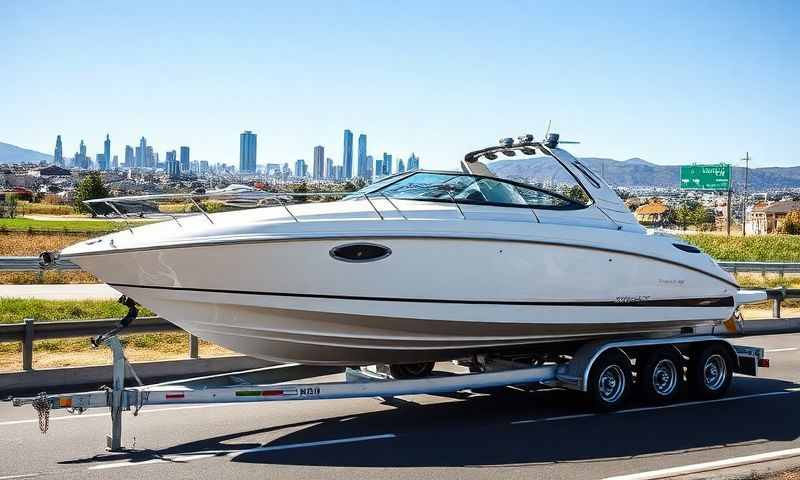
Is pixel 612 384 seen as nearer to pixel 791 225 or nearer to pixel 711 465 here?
pixel 711 465

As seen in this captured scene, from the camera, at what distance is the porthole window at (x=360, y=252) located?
798 cm

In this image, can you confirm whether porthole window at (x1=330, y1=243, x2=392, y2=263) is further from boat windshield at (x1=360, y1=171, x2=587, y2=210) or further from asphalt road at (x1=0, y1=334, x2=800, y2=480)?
asphalt road at (x1=0, y1=334, x2=800, y2=480)

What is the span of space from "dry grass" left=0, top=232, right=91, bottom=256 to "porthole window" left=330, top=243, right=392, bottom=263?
73.5 feet

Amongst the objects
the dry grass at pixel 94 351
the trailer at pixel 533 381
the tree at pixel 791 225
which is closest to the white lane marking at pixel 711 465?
the trailer at pixel 533 381

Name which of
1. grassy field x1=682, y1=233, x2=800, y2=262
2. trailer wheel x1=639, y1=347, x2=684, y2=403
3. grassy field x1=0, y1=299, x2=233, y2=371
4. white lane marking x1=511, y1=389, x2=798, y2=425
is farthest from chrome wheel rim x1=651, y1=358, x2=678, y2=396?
grassy field x1=682, y1=233, x2=800, y2=262

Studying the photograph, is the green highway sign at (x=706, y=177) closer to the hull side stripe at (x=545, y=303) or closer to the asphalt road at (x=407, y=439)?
the hull side stripe at (x=545, y=303)

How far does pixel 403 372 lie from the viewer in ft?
33.7

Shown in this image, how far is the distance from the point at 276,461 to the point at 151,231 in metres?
2.44

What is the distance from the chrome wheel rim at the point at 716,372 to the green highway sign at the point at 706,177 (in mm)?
73224

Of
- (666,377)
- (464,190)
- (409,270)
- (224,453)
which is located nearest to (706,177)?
(666,377)

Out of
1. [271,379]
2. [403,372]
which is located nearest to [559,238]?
[403,372]

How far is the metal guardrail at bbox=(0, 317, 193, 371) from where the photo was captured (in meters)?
10.2

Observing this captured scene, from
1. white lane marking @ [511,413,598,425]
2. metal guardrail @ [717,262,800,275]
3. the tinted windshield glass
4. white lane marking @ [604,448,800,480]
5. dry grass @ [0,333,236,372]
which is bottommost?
white lane marking @ [604,448,800,480]

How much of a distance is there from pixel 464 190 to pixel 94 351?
6781 mm
